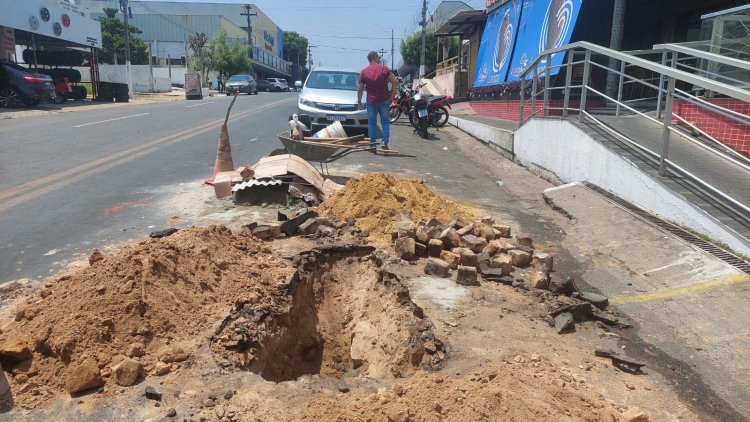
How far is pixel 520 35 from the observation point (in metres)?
18.1

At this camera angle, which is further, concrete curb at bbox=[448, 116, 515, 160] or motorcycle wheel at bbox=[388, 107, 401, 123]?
motorcycle wheel at bbox=[388, 107, 401, 123]

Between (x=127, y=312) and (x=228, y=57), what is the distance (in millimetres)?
61381

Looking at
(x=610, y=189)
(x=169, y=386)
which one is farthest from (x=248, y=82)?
(x=169, y=386)

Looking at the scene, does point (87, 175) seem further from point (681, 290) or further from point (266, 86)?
point (266, 86)

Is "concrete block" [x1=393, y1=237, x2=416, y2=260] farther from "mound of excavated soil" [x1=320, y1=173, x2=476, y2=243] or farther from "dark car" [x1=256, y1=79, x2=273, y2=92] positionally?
"dark car" [x1=256, y1=79, x2=273, y2=92]

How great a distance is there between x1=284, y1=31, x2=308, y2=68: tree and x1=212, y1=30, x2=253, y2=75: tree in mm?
59460

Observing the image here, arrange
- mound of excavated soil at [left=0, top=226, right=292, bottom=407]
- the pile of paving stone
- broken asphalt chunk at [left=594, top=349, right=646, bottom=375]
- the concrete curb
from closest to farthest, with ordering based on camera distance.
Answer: mound of excavated soil at [left=0, top=226, right=292, bottom=407] → broken asphalt chunk at [left=594, top=349, right=646, bottom=375] → the pile of paving stone → the concrete curb

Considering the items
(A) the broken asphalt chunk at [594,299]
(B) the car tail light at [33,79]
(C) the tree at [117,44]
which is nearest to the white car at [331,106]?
(A) the broken asphalt chunk at [594,299]

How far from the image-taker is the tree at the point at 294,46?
396 feet

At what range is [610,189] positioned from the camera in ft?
21.4

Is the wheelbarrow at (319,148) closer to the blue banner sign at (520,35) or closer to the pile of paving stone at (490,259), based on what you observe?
the pile of paving stone at (490,259)

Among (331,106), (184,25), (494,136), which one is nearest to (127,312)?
(331,106)

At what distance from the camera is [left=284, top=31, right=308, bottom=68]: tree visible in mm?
120562

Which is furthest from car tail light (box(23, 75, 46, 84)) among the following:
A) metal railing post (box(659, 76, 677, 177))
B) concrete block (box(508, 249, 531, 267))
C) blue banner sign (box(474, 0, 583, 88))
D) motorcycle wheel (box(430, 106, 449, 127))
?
metal railing post (box(659, 76, 677, 177))
